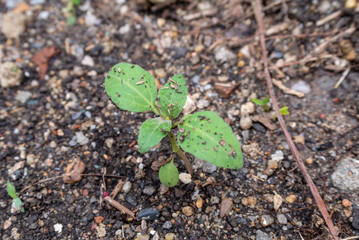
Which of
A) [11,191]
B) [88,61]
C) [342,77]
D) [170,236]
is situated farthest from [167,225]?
[342,77]

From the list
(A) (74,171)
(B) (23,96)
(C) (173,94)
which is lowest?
(A) (74,171)

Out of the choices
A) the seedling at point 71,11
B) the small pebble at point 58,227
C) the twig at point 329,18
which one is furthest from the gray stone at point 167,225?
the seedling at point 71,11

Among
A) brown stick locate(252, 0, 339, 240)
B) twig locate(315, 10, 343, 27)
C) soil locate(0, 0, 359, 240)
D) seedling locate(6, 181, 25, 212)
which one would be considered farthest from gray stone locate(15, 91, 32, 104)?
twig locate(315, 10, 343, 27)

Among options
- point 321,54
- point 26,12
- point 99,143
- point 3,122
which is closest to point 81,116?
point 99,143

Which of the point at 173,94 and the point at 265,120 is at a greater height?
the point at 173,94

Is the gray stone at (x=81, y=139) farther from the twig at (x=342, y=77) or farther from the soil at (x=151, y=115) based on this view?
the twig at (x=342, y=77)

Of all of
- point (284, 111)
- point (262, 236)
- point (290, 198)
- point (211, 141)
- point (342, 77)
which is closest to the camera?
point (211, 141)

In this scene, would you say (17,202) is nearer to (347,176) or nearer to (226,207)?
(226,207)

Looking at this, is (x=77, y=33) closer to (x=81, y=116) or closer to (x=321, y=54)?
(x=81, y=116)
